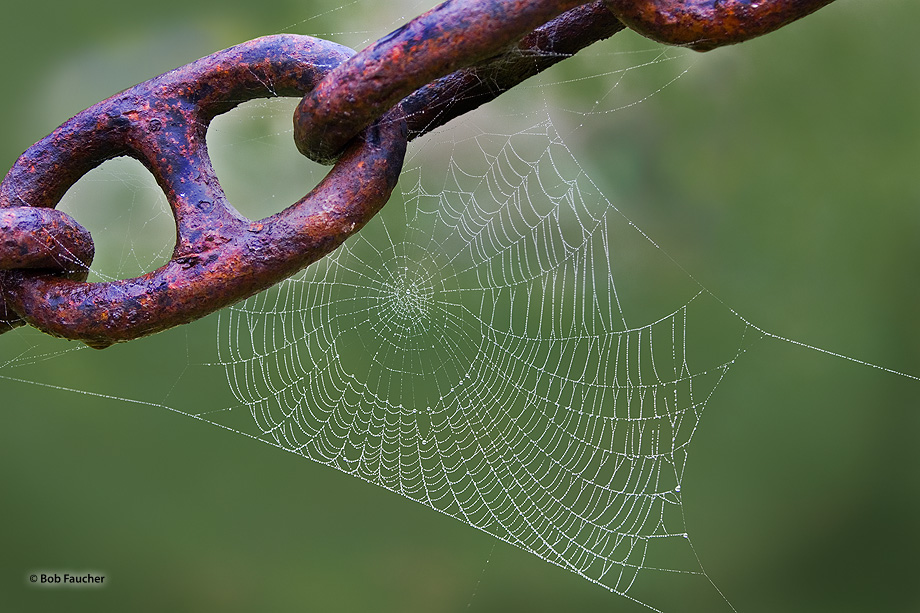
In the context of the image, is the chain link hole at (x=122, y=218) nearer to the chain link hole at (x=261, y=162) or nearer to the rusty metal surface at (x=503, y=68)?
the chain link hole at (x=261, y=162)

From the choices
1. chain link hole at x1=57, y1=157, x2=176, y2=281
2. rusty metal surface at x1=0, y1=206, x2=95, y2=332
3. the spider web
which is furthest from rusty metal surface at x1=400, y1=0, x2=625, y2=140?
chain link hole at x1=57, y1=157, x2=176, y2=281

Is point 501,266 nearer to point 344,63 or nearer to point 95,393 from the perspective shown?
point 95,393

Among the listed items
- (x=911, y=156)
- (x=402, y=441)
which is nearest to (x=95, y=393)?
(x=402, y=441)

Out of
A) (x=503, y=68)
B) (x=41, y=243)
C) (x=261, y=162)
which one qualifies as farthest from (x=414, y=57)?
(x=261, y=162)

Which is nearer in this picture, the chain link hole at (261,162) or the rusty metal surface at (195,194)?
the rusty metal surface at (195,194)

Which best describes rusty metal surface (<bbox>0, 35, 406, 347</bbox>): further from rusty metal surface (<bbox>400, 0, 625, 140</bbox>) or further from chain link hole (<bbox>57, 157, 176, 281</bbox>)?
chain link hole (<bbox>57, 157, 176, 281</bbox>)

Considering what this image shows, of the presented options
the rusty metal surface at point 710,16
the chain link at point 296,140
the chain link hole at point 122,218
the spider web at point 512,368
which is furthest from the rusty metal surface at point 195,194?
the chain link hole at point 122,218

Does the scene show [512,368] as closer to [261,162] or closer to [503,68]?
[261,162]
